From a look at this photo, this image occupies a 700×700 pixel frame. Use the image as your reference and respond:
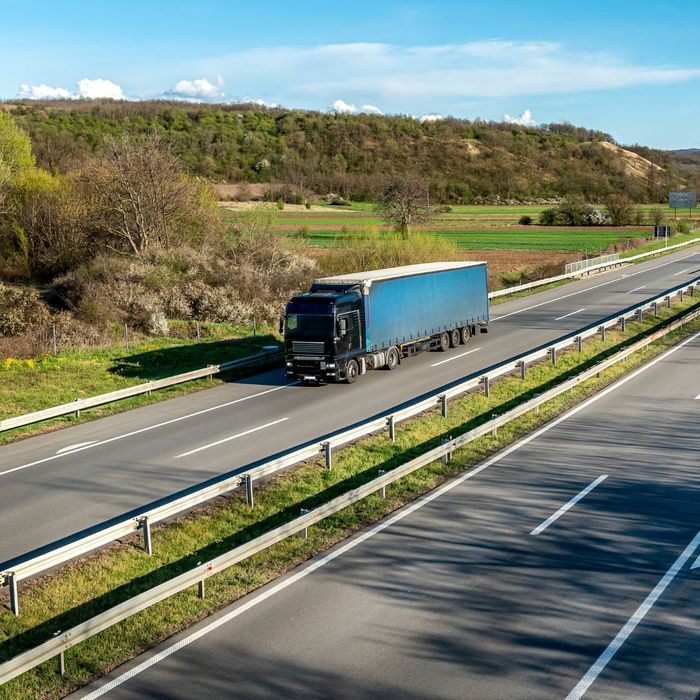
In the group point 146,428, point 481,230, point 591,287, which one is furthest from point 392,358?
point 481,230

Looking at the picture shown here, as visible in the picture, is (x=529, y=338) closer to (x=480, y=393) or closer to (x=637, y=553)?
(x=480, y=393)

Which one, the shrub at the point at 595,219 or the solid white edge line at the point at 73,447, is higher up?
the shrub at the point at 595,219

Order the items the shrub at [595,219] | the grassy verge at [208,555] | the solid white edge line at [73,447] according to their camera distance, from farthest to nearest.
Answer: the shrub at [595,219] < the solid white edge line at [73,447] < the grassy verge at [208,555]

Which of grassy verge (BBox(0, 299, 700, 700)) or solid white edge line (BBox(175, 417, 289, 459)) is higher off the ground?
solid white edge line (BBox(175, 417, 289, 459))

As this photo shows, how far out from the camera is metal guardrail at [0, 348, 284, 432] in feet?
65.3

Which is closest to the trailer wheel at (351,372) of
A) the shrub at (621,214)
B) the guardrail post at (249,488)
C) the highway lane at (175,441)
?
the highway lane at (175,441)

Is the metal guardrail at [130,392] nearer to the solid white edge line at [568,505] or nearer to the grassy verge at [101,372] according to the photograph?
the grassy verge at [101,372]

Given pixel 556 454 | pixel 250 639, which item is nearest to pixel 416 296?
pixel 556 454

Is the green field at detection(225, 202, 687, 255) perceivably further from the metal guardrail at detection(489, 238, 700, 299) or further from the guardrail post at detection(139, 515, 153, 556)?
the guardrail post at detection(139, 515, 153, 556)

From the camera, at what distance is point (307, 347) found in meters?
25.1

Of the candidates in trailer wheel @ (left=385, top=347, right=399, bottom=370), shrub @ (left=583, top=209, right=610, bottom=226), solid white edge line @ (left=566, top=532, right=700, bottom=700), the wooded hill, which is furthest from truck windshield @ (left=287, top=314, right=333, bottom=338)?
the wooded hill

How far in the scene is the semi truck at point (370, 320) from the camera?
24.9 m

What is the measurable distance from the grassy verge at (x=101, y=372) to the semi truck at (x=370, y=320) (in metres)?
3.41

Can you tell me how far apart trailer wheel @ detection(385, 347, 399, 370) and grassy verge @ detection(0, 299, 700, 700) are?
699 cm
